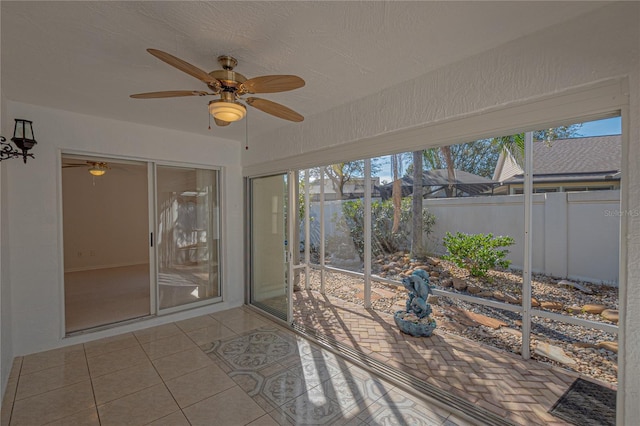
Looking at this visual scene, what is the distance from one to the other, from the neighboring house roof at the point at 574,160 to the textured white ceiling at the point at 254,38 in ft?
4.86

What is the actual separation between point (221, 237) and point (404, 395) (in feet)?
10.5

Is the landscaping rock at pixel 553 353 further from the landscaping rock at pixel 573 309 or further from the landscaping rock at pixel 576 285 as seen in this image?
the landscaping rock at pixel 576 285

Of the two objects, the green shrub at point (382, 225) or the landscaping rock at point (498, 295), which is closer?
the landscaping rock at point (498, 295)

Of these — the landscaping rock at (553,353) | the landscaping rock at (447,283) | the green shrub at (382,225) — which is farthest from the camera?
the green shrub at (382,225)

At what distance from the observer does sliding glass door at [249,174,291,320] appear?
3.95m

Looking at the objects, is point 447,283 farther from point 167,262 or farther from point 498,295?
point 167,262

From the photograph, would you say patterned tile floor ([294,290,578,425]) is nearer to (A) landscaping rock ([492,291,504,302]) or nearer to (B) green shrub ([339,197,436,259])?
(A) landscaping rock ([492,291,504,302])

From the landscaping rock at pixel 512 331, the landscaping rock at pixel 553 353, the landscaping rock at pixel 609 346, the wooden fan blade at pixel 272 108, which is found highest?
the wooden fan blade at pixel 272 108

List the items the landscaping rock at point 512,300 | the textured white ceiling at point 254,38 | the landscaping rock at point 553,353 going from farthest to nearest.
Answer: the landscaping rock at point 512,300, the landscaping rock at point 553,353, the textured white ceiling at point 254,38

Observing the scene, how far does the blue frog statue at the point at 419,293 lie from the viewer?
3426 mm

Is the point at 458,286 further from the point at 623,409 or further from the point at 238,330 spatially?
the point at 238,330

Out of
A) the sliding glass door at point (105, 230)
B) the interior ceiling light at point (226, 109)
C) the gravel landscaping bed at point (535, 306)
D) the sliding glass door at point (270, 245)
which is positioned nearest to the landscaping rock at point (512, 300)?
the gravel landscaping bed at point (535, 306)

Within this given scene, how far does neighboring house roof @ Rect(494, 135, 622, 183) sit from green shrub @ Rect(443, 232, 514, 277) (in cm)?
75

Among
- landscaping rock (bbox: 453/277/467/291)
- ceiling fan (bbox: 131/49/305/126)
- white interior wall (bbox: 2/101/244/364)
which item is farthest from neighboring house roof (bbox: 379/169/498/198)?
white interior wall (bbox: 2/101/244/364)
